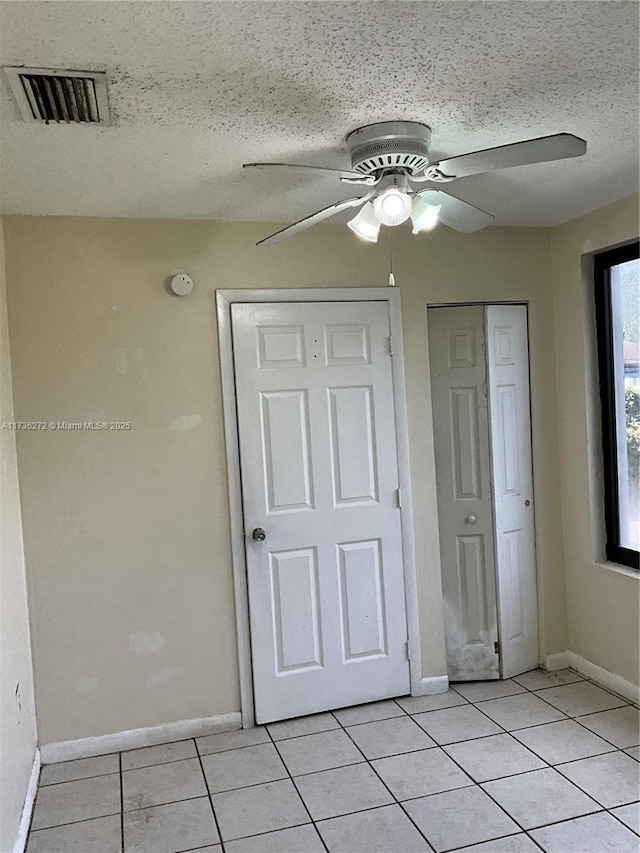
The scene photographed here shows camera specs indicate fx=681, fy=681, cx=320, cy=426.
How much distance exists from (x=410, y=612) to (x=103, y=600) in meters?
1.50

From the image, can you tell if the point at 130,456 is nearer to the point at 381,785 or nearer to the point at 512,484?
the point at 381,785

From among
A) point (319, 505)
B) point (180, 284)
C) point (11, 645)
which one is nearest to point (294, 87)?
point (180, 284)

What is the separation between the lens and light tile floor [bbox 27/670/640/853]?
2369mm

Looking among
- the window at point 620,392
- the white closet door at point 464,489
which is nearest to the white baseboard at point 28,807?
the white closet door at point 464,489

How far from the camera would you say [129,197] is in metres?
2.74

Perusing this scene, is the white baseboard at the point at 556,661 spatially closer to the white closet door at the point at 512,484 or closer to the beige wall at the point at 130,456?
the white closet door at the point at 512,484

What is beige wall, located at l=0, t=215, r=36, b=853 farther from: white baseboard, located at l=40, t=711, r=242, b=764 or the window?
the window

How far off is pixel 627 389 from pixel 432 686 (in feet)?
5.84

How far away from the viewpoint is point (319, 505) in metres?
3.32

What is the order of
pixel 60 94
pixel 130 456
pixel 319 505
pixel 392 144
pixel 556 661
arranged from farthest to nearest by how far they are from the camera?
1. pixel 556 661
2. pixel 319 505
3. pixel 130 456
4. pixel 392 144
5. pixel 60 94

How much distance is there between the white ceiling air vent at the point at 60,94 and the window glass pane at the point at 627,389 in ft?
8.20

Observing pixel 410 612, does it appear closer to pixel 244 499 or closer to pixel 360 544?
pixel 360 544

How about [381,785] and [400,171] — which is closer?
[400,171]

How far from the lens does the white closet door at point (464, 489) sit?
3516mm
